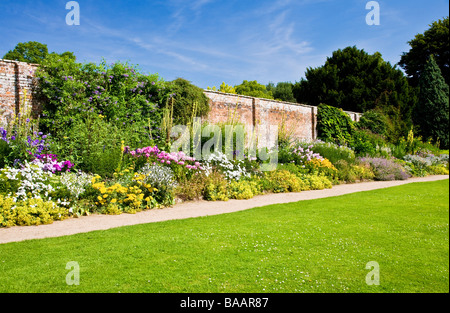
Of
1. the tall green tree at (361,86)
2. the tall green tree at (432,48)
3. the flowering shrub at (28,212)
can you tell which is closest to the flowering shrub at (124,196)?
the flowering shrub at (28,212)

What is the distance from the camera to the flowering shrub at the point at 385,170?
503 inches

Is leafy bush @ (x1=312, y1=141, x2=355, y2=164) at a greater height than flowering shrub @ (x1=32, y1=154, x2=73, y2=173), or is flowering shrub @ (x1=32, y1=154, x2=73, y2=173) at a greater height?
leafy bush @ (x1=312, y1=141, x2=355, y2=164)

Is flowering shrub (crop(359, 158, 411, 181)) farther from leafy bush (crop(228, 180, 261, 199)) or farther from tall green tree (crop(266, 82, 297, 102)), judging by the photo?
tall green tree (crop(266, 82, 297, 102))

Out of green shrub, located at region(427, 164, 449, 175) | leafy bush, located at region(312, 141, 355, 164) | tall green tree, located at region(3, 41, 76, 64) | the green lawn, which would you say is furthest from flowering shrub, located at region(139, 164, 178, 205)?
tall green tree, located at region(3, 41, 76, 64)

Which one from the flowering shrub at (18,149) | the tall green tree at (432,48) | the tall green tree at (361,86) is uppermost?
the tall green tree at (432,48)

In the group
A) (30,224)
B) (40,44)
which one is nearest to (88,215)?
(30,224)

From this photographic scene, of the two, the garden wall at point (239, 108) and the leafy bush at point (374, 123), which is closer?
the garden wall at point (239, 108)

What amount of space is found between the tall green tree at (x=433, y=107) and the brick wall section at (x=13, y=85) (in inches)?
923

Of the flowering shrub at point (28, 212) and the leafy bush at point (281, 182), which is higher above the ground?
the leafy bush at point (281, 182)

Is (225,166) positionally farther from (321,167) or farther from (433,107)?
(433,107)

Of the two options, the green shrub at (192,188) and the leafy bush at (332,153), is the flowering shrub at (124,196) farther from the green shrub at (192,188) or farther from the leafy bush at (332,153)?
the leafy bush at (332,153)

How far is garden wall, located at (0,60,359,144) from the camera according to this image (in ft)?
29.2

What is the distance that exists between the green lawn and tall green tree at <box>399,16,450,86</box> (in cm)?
2727

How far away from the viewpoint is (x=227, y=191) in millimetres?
8578
